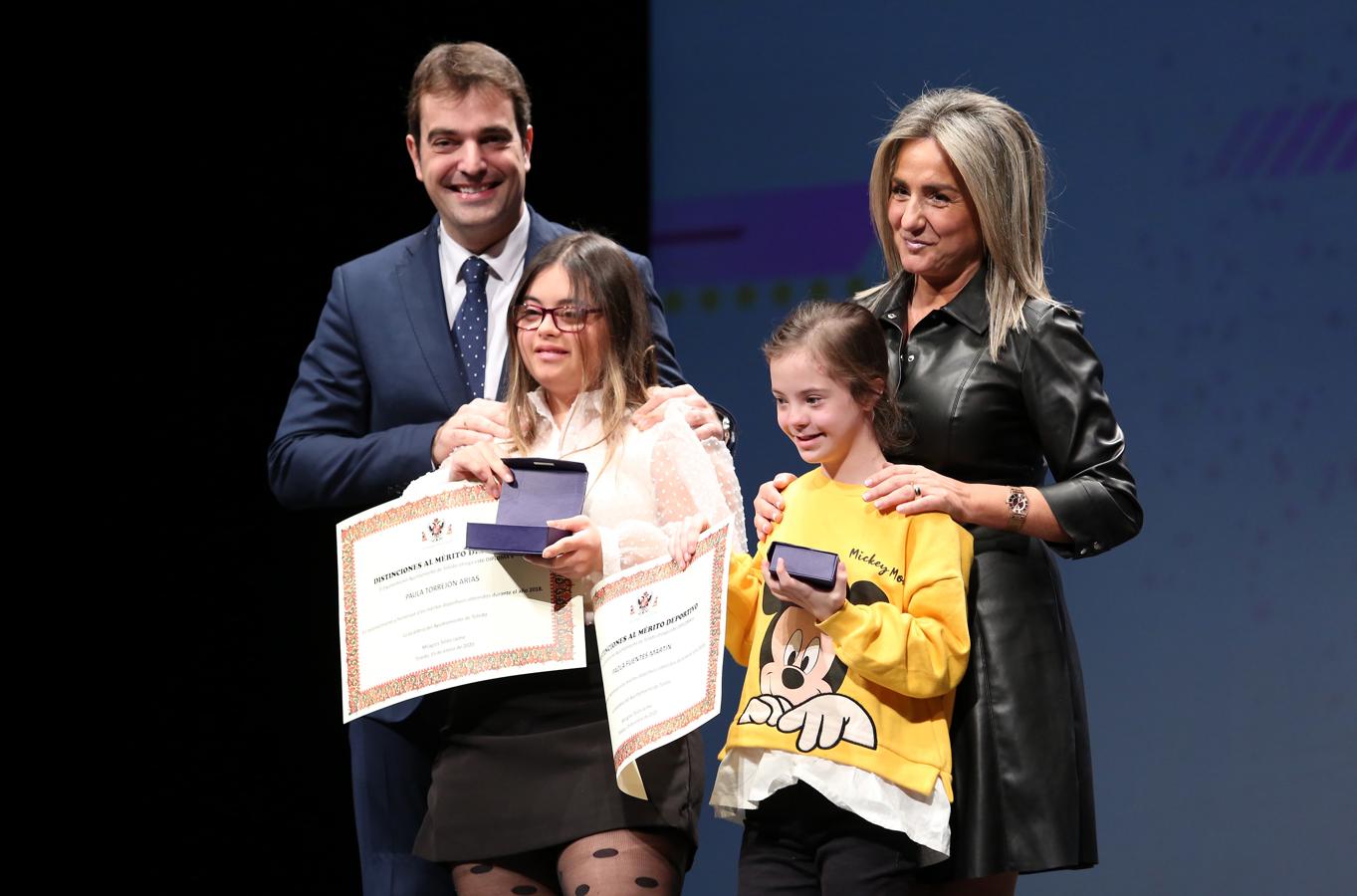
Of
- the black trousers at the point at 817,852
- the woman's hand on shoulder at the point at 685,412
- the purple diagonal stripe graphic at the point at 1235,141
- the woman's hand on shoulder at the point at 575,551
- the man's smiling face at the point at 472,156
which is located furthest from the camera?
the purple diagonal stripe graphic at the point at 1235,141

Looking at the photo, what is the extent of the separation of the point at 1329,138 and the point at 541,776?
9.22 feet

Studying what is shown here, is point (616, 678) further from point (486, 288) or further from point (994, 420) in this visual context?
point (486, 288)

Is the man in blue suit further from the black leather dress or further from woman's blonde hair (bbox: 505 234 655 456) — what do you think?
the black leather dress

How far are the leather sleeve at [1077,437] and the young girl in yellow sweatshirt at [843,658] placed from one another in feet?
0.55

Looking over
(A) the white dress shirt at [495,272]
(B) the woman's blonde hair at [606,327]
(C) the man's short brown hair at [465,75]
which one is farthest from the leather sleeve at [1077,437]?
(C) the man's short brown hair at [465,75]

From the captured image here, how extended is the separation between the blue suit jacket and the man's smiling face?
111mm

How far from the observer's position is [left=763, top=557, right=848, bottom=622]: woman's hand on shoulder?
2072 millimetres

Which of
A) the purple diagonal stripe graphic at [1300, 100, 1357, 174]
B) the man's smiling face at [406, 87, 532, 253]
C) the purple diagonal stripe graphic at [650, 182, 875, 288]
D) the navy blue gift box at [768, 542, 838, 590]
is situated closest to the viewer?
the navy blue gift box at [768, 542, 838, 590]

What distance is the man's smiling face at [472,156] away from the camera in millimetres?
2934

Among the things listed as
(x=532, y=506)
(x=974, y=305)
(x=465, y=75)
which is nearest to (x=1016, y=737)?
(x=974, y=305)

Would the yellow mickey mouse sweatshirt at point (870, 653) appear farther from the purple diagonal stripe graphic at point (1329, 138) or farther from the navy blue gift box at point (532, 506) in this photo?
the purple diagonal stripe graphic at point (1329, 138)

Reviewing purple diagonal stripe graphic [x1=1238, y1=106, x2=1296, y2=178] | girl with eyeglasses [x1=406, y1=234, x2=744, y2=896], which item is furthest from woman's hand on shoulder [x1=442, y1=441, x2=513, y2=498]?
purple diagonal stripe graphic [x1=1238, y1=106, x2=1296, y2=178]

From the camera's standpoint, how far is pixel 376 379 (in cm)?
295

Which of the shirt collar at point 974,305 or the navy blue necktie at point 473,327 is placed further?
the navy blue necktie at point 473,327
